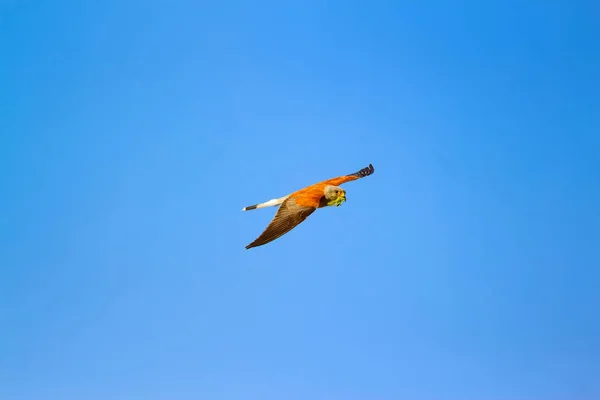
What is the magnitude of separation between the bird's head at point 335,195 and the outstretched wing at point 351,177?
7.94ft

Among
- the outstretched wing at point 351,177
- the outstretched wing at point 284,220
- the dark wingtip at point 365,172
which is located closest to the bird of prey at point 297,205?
the outstretched wing at point 284,220

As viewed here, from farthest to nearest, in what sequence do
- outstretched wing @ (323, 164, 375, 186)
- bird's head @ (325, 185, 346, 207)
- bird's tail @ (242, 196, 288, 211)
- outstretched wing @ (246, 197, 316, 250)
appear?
outstretched wing @ (323, 164, 375, 186) < bird's tail @ (242, 196, 288, 211) < bird's head @ (325, 185, 346, 207) < outstretched wing @ (246, 197, 316, 250)

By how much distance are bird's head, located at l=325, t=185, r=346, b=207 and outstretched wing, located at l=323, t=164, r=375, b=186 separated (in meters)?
2.42

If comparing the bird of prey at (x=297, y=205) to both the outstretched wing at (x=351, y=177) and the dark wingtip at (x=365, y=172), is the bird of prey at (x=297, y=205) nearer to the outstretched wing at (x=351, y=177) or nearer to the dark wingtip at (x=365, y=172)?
the outstretched wing at (x=351, y=177)

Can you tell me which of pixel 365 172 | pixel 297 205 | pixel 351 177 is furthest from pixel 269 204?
pixel 365 172

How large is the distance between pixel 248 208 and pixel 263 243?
5.93 m

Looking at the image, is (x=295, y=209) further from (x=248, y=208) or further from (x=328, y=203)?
(x=248, y=208)

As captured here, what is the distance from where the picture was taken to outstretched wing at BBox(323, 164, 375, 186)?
29211 mm

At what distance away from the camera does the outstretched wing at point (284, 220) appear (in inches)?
873

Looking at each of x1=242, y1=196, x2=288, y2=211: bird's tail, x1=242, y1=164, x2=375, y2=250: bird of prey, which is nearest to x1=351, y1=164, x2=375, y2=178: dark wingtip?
x1=242, y1=164, x2=375, y2=250: bird of prey

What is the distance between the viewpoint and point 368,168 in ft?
112

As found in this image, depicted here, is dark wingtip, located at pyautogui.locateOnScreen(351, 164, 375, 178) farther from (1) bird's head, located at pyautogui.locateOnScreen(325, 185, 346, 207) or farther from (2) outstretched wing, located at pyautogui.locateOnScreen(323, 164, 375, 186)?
(1) bird's head, located at pyautogui.locateOnScreen(325, 185, 346, 207)

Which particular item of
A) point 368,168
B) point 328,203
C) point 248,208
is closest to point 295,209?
point 328,203

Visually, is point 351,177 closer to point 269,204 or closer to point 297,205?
point 269,204
